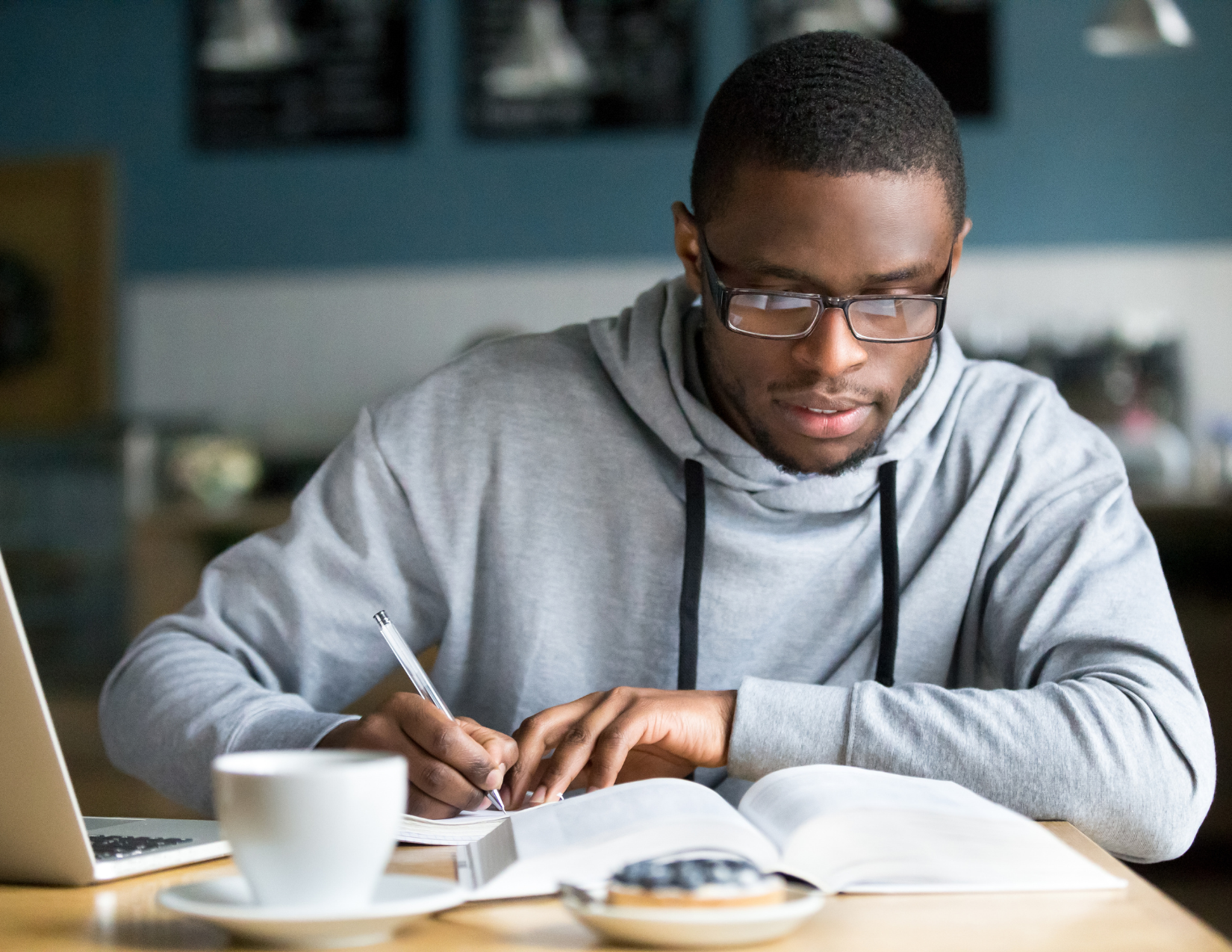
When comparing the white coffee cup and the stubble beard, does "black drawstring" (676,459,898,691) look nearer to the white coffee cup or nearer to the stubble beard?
the stubble beard

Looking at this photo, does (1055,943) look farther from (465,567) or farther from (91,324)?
(91,324)

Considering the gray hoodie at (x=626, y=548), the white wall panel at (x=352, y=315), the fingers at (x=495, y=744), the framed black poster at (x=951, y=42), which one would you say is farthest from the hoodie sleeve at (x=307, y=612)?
the framed black poster at (x=951, y=42)

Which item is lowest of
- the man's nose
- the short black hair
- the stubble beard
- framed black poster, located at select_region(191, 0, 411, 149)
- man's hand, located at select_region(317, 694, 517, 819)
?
man's hand, located at select_region(317, 694, 517, 819)

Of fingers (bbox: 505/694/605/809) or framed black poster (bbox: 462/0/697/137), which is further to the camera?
framed black poster (bbox: 462/0/697/137)

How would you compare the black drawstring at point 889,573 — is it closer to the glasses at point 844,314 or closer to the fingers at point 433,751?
the glasses at point 844,314

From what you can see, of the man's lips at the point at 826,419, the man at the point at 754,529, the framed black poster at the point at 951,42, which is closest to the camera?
the man at the point at 754,529

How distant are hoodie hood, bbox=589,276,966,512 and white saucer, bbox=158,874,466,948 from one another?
0.63m

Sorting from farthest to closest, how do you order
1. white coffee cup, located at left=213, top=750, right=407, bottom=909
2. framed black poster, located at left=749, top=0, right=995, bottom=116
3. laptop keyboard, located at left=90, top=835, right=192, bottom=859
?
framed black poster, located at left=749, top=0, right=995, bottom=116 → laptop keyboard, located at left=90, top=835, right=192, bottom=859 → white coffee cup, located at left=213, top=750, right=407, bottom=909

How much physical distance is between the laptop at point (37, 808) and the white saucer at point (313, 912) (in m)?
0.09

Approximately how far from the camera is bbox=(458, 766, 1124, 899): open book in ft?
2.18

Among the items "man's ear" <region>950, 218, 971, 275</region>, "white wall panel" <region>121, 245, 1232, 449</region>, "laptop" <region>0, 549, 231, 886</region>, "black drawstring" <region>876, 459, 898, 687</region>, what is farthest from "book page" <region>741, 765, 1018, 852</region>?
"white wall panel" <region>121, 245, 1232, 449</region>

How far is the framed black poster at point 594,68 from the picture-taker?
427 cm

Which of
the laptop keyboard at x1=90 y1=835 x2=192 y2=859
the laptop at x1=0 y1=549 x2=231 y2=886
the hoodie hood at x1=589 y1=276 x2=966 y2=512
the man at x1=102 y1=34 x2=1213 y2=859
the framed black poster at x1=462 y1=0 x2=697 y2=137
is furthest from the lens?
the framed black poster at x1=462 y1=0 x2=697 y2=137

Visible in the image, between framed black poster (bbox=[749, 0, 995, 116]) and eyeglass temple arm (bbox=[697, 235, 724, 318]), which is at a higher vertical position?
framed black poster (bbox=[749, 0, 995, 116])
